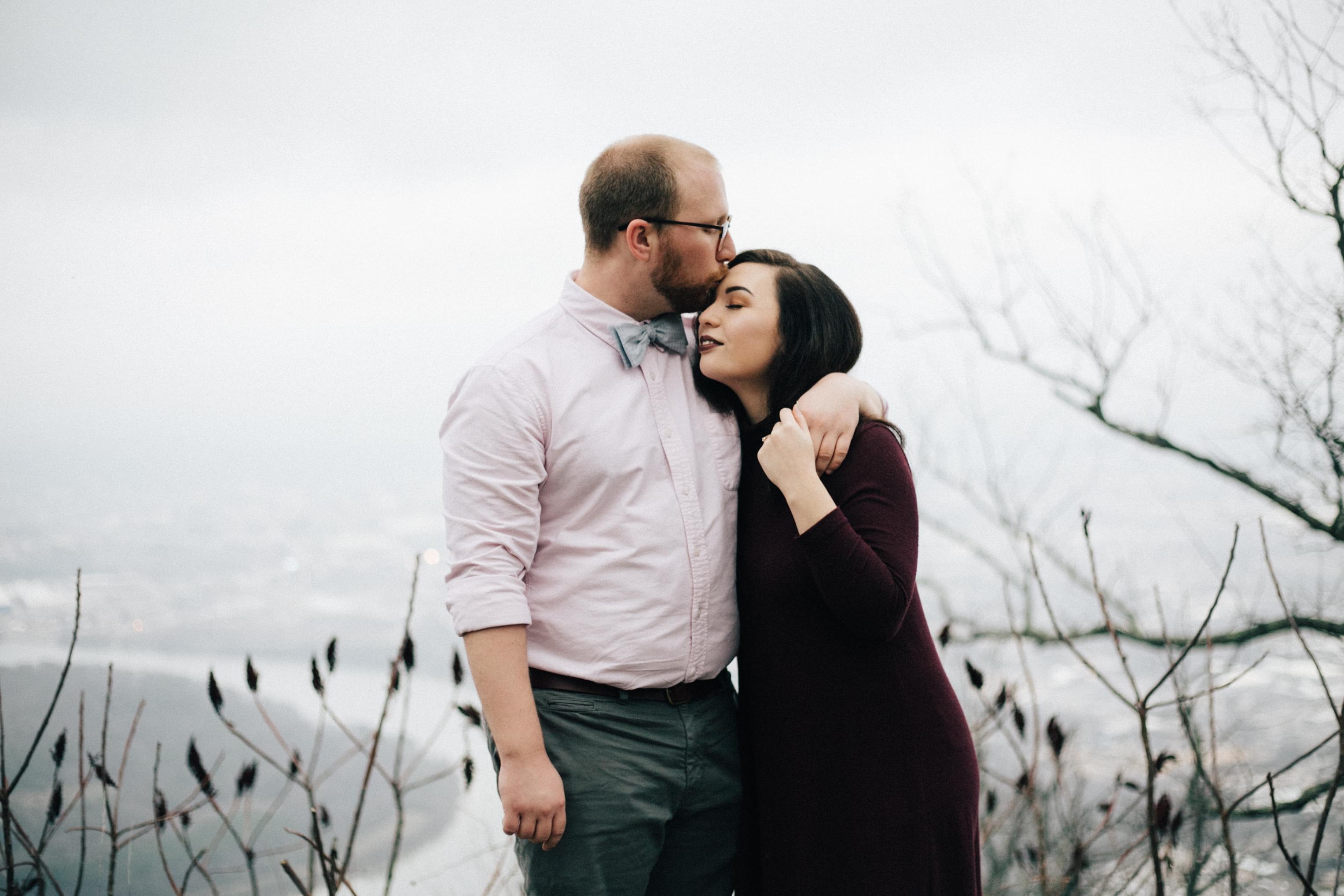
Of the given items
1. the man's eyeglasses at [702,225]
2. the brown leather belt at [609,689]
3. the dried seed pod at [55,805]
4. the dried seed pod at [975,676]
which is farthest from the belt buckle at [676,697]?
the dried seed pod at [55,805]

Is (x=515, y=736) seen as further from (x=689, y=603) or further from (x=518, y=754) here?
(x=689, y=603)

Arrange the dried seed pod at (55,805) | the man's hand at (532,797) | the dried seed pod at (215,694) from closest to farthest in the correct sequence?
1. the man's hand at (532,797)
2. the dried seed pod at (215,694)
3. the dried seed pod at (55,805)

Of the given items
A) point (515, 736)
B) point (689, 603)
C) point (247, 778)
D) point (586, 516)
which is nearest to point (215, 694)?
point (247, 778)

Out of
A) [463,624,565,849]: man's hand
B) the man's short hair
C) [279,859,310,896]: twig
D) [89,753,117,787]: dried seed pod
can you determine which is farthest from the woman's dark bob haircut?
[89,753,117,787]: dried seed pod

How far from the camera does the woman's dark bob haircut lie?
1591mm

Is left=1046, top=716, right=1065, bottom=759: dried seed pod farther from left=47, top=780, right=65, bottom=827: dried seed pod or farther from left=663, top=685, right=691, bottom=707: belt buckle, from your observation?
left=47, top=780, right=65, bottom=827: dried seed pod

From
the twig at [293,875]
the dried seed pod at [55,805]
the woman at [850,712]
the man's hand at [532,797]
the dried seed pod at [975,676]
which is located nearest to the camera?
the twig at [293,875]

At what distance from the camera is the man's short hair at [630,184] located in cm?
157

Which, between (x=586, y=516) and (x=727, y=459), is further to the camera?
(x=727, y=459)

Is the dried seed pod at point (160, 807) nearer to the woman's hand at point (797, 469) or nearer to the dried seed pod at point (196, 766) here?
the dried seed pod at point (196, 766)

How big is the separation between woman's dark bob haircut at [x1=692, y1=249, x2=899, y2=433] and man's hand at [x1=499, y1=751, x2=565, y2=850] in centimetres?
73

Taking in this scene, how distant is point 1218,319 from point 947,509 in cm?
168

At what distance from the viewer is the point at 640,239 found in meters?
1.58

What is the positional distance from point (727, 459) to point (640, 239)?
0.45 meters
